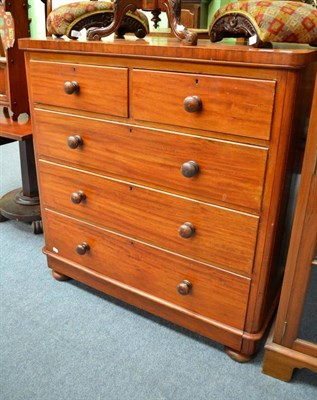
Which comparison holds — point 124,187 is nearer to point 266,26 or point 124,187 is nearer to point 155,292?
point 155,292

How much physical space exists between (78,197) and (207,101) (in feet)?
1.87

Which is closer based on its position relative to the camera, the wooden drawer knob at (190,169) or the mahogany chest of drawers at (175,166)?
the mahogany chest of drawers at (175,166)

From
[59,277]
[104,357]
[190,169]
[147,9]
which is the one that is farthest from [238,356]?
[147,9]

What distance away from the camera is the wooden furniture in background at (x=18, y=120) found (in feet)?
5.64

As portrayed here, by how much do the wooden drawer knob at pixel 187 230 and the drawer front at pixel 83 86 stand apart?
0.36 m

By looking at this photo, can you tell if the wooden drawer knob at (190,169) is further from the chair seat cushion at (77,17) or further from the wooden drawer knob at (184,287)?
the chair seat cushion at (77,17)

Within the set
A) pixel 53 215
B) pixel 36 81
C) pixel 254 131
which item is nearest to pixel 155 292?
pixel 53 215

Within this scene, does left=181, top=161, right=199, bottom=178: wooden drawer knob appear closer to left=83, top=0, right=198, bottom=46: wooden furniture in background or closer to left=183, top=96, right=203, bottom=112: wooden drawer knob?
left=183, top=96, right=203, bottom=112: wooden drawer knob

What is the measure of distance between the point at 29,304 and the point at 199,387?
2.31ft

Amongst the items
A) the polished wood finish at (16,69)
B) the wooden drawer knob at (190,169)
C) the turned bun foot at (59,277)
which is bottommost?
the turned bun foot at (59,277)

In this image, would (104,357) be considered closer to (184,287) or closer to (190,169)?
(184,287)

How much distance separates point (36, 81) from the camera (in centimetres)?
128

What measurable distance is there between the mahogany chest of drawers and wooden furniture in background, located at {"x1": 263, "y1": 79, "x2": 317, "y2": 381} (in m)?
0.05

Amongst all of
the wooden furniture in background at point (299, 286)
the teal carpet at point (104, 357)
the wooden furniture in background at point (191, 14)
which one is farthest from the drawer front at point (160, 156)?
the wooden furniture in background at point (191, 14)
